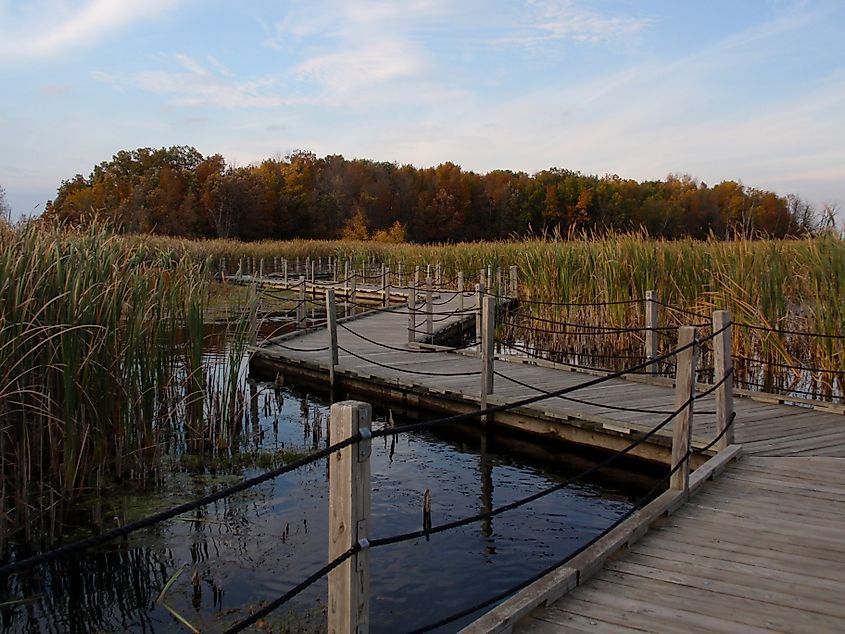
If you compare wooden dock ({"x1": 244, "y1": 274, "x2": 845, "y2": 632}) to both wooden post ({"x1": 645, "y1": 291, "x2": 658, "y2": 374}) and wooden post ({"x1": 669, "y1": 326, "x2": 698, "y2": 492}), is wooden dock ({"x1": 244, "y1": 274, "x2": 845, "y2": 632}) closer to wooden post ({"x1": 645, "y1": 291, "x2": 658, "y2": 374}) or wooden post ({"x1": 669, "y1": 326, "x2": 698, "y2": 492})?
wooden post ({"x1": 669, "y1": 326, "x2": 698, "y2": 492})

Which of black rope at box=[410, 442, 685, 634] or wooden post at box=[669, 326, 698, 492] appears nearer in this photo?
black rope at box=[410, 442, 685, 634]

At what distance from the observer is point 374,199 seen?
201 feet

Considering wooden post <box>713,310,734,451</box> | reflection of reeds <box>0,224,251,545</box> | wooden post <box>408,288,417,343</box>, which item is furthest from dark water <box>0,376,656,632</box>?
wooden post <box>408,288,417,343</box>

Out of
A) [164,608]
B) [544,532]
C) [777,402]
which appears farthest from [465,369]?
[164,608]

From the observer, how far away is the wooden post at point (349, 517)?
2.57 m

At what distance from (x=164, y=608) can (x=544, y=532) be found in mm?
2845

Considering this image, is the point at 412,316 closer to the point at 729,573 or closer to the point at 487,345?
the point at 487,345

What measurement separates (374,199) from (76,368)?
2258 inches

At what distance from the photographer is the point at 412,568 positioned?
5141 millimetres

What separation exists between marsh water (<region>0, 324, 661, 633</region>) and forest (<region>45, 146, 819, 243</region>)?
37.3 metres

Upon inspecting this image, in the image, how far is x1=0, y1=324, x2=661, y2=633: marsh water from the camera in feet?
14.4

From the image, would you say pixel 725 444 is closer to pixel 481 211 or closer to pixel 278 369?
pixel 278 369

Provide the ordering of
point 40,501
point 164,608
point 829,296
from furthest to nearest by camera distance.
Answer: point 829,296
point 40,501
point 164,608

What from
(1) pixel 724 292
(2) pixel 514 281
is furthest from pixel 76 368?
(2) pixel 514 281
